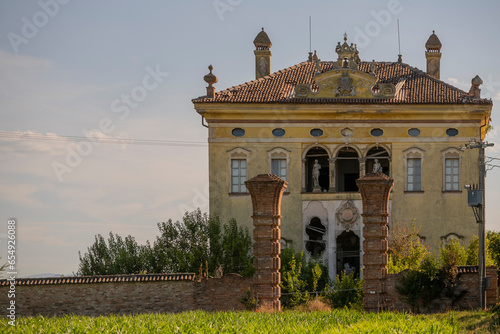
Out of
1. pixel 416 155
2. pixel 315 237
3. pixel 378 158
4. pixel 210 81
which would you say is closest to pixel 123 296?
pixel 315 237

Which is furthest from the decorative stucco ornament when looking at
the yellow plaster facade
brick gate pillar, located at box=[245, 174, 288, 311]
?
brick gate pillar, located at box=[245, 174, 288, 311]

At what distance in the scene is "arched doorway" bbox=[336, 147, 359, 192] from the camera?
40062 mm

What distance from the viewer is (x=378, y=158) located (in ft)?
125

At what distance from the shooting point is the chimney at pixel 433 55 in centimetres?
4309

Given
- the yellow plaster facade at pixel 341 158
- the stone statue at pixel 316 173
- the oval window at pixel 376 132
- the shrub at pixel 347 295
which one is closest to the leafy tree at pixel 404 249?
the yellow plaster facade at pixel 341 158

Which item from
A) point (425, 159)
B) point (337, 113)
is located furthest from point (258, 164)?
point (425, 159)

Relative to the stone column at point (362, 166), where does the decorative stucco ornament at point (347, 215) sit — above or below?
below

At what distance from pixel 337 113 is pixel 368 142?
1.96m

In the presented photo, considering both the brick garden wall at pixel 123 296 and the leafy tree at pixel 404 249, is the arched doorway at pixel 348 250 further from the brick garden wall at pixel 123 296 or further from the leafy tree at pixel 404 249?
the brick garden wall at pixel 123 296

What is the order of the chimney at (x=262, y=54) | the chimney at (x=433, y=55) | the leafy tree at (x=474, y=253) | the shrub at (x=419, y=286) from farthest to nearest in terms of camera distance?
the chimney at (x=433, y=55) → the chimney at (x=262, y=54) → the leafy tree at (x=474, y=253) → the shrub at (x=419, y=286)

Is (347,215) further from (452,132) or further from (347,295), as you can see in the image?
(347,295)

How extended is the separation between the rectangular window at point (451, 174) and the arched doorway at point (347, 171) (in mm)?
4455

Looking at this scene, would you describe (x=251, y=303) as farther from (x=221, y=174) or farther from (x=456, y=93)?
(x=456, y=93)

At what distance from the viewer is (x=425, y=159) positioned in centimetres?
3753
